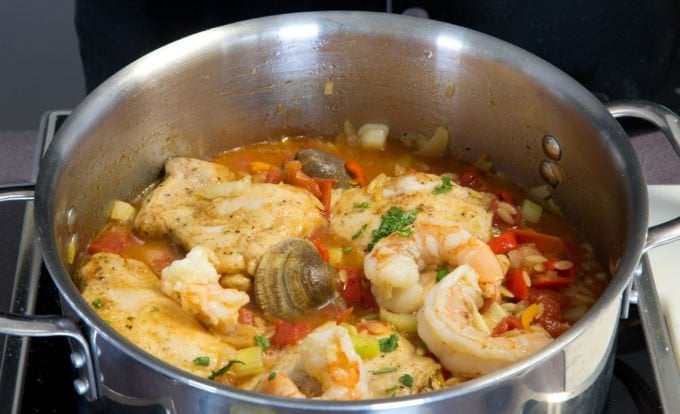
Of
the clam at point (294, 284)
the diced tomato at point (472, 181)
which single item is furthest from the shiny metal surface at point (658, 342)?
the clam at point (294, 284)

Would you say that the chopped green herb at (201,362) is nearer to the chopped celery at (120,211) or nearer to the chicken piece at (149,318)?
the chicken piece at (149,318)

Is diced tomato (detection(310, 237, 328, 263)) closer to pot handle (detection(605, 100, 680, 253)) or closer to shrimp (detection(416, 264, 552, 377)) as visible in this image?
shrimp (detection(416, 264, 552, 377))

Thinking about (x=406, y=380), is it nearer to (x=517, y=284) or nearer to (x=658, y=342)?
(x=517, y=284)

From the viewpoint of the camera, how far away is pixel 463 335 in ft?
6.66

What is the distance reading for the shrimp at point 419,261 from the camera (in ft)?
7.43

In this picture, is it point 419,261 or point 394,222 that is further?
point 394,222

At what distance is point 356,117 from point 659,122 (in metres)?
0.99

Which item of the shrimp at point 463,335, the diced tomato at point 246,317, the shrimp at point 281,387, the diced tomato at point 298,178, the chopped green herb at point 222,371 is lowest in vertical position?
the diced tomato at point 246,317

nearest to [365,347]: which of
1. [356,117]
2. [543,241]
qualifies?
[543,241]

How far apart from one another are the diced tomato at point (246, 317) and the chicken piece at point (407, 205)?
37 cm

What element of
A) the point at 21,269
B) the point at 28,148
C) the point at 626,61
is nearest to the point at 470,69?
the point at 626,61

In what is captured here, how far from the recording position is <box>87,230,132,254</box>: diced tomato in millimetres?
2648

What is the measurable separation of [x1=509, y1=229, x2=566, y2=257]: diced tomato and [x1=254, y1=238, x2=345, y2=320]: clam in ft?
1.91

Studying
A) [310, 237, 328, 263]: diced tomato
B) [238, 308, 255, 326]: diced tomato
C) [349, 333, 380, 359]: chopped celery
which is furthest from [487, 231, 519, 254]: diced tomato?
[238, 308, 255, 326]: diced tomato
